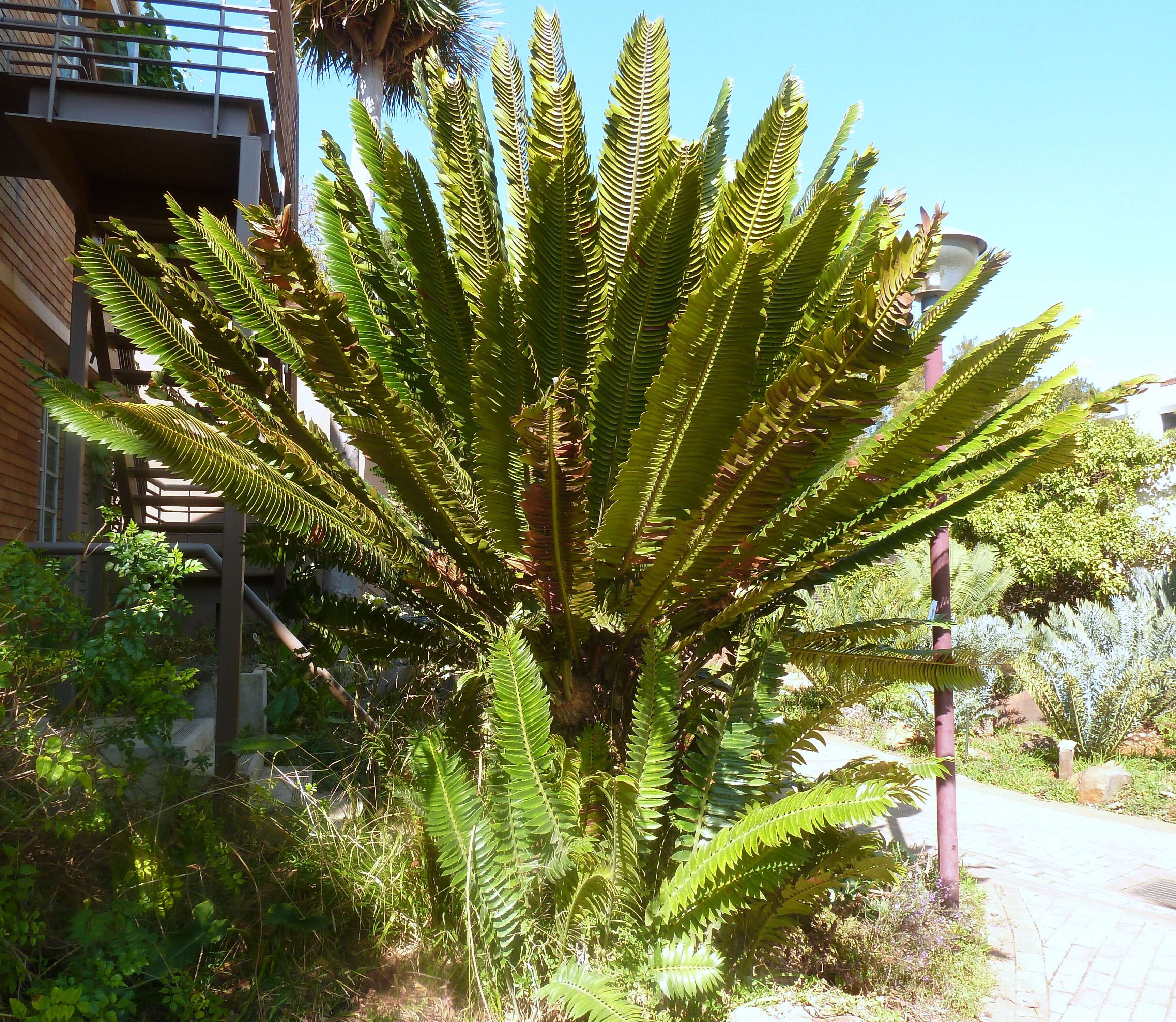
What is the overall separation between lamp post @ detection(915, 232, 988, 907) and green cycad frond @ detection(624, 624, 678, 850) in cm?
174

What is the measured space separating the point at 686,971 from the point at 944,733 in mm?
2365

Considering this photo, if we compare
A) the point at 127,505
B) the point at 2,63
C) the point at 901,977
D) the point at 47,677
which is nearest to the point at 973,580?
the point at 901,977

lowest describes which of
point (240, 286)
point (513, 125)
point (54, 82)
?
point (240, 286)

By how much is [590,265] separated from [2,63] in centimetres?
517

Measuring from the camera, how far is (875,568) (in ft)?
A: 43.8

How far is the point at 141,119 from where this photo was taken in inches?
209

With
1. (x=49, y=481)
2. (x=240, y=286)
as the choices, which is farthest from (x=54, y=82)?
(x=49, y=481)

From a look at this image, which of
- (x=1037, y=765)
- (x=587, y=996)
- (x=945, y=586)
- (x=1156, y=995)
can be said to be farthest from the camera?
(x=1037, y=765)

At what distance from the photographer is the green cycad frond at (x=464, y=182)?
13.8 ft

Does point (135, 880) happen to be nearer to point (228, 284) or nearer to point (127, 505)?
point (228, 284)

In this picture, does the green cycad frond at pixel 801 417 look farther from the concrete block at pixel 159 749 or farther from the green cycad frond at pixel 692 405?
the concrete block at pixel 159 749

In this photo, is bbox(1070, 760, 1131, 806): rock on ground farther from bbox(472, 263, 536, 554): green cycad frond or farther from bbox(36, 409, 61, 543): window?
bbox(36, 409, 61, 543): window

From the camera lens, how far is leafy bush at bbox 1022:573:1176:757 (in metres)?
8.34

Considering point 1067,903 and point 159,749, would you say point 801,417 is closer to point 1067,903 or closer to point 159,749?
point 159,749
